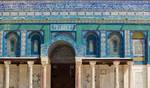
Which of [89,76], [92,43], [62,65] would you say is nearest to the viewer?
[89,76]

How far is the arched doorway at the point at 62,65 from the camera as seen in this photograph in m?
33.1

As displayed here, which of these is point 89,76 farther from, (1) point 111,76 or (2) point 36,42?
(2) point 36,42

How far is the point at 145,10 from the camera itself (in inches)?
1276

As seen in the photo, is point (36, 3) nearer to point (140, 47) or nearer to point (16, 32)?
point (16, 32)

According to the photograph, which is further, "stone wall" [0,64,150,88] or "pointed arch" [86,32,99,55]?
"pointed arch" [86,32,99,55]

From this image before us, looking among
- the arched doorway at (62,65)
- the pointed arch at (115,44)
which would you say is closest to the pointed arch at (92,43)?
the pointed arch at (115,44)

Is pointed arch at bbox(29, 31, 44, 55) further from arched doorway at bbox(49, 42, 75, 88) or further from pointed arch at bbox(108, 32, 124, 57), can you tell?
pointed arch at bbox(108, 32, 124, 57)

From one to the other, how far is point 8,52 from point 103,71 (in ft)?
19.9

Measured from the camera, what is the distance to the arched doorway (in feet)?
109

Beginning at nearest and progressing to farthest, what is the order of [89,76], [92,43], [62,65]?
[89,76]
[92,43]
[62,65]

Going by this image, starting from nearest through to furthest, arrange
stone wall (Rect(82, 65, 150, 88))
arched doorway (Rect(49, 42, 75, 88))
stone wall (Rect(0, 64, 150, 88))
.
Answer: stone wall (Rect(82, 65, 150, 88)) < stone wall (Rect(0, 64, 150, 88)) < arched doorway (Rect(49, 42, 75, 88))

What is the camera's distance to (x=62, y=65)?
109 ft

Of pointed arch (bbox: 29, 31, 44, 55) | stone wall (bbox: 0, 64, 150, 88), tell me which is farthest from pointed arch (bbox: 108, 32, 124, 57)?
pointed arch (bbox: 29, 31, 44, 55)

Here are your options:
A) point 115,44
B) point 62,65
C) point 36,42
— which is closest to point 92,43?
point 115,44
